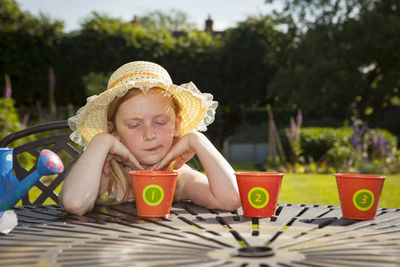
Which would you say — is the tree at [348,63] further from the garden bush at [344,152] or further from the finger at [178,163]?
the finger at [178,163]

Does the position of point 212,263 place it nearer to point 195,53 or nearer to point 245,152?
point 245,152

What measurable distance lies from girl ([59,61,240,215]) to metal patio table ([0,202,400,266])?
16cm

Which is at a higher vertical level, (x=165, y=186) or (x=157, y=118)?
(x=157, y=118)

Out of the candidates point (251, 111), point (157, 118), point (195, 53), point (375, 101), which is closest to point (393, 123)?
point (375, 101)

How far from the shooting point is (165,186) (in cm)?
146

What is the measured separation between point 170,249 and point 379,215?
88 centimetres

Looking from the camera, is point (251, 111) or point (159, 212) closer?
point (159, 212)

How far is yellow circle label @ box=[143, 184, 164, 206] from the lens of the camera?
1452 millimetres

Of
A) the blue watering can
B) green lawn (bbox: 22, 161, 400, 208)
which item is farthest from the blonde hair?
green lawn (bbox: 22, 161, 400, 208)

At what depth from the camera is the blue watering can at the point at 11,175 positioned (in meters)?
1.33

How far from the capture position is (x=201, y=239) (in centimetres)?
114

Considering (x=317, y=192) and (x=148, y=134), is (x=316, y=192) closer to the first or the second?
(x=317, y=192)

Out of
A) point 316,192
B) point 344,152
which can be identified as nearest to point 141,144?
point 316,192

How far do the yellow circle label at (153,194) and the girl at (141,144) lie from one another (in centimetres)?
27
